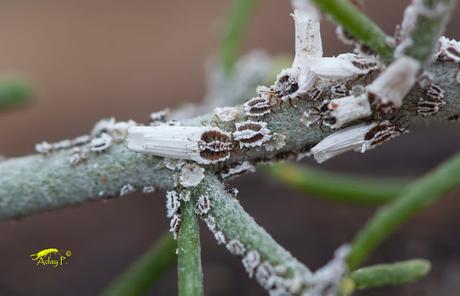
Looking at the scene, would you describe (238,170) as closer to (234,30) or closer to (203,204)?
(203,204)

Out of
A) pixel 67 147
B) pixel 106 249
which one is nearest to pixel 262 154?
pixel 67 147

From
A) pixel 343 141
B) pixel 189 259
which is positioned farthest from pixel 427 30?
pixel 189 259

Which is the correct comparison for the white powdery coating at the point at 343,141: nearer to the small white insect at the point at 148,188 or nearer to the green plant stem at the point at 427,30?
the green plant stem at the point at 427,30

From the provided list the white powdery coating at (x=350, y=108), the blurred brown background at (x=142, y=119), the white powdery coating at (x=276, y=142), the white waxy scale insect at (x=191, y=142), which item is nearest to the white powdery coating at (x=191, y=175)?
the white waxy scale insect at (x=191, y=142)

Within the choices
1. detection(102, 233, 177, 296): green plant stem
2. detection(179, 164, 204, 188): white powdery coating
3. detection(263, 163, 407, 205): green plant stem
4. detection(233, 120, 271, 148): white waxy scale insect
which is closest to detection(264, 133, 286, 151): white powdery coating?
detection(233, 120, 271, 148): white waxy scale insect

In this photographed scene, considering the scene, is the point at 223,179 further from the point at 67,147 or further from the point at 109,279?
the point at 109,279

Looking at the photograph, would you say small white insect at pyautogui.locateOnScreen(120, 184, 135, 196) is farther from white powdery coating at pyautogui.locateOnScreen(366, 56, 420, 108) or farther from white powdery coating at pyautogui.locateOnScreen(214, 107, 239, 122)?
white powdery coating at pyautogui.locateOnScreen(366, 56, 420, 108)
